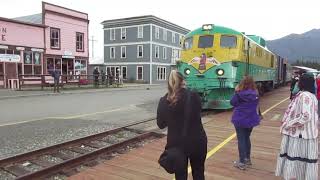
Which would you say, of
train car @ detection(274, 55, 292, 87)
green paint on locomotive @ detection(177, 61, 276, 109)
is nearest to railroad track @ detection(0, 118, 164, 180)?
green paint on locomotive @ detection(177, 61, 276, 109)

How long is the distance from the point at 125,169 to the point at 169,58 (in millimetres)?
48449

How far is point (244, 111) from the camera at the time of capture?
6.22 metres

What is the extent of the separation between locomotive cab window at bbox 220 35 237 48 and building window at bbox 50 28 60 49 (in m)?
21.4

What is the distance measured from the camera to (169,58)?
5434cm

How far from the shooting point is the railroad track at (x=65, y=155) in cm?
638

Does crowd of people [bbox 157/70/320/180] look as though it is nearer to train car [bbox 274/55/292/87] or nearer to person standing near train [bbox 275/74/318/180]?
person standing near train [bbox 275/74/318/180]

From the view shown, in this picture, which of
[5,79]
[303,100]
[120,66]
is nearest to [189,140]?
[303,100]

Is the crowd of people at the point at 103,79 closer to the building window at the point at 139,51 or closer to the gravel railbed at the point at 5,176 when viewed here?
the building window at the point at 139,51

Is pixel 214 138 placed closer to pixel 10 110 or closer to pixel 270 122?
pixel 270 122

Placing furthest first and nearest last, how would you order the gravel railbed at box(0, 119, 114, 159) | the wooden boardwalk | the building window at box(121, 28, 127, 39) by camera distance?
the building window at box(121, 28, 127, 39) → the gravel railbed at box(0, 119, 114, 159) → the wooden boardwalk

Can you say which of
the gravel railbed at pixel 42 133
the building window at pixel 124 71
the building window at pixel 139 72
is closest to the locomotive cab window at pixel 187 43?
the gravel railbed at pixel 42 133

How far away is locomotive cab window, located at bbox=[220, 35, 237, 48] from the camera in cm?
1434

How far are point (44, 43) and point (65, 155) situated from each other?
25.4m

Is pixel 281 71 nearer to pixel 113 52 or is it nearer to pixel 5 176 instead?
pixel 113 52
